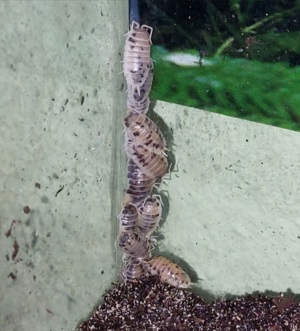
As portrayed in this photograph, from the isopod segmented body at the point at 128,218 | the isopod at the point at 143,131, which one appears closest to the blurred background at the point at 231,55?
the isopod at the point at 143,131

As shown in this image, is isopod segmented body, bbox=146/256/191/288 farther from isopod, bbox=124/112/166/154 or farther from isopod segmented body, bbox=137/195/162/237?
isopod, bbox=124/112/166/154

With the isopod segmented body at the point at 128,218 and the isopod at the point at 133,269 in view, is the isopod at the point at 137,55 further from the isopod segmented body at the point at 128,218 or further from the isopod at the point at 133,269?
the isopod at the point at 133,269

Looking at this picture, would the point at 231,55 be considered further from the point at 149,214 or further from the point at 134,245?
the point at 134,245

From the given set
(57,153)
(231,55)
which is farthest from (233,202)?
(57,153)

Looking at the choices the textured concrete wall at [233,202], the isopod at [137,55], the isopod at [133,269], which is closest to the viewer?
the isopod at [137,55]

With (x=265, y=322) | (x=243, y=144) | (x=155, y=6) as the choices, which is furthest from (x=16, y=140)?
(x=265, y=322)

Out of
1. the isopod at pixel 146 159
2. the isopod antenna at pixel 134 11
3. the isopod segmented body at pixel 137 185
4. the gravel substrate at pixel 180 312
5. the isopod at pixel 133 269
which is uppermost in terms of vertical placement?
the isopod antenna at pixel 134 11

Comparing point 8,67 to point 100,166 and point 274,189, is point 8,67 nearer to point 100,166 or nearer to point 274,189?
point 100,166
